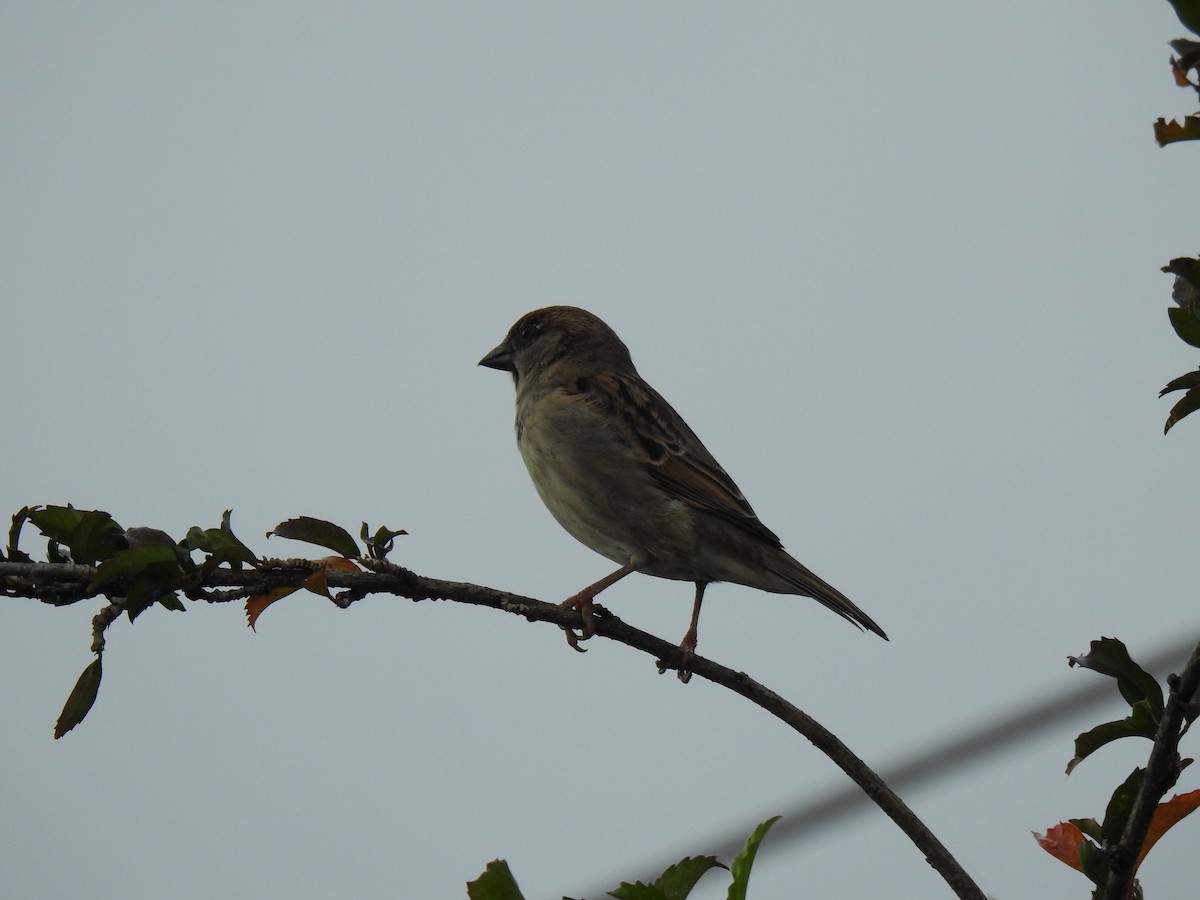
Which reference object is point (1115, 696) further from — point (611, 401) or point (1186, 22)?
point (1186, 22)

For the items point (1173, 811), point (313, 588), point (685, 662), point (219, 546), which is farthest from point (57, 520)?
point (1173, 811)

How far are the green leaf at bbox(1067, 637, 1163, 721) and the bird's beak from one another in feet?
11.4

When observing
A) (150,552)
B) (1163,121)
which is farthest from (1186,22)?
(150,552)

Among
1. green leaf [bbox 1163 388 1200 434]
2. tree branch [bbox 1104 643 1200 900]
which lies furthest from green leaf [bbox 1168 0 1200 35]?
tree branch [bbox 1104 643 1200 900]

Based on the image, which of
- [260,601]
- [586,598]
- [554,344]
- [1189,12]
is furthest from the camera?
[554,344]

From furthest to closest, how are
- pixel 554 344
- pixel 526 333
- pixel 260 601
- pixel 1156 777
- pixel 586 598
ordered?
pixel 526 333 < pixel 554 344 < pixel 586 598 < pixel 260 601 < pixel 1156 777

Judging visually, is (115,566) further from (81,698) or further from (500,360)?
(500,360)

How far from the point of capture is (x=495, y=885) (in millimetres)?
1334

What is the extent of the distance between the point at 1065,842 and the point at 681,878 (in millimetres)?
510

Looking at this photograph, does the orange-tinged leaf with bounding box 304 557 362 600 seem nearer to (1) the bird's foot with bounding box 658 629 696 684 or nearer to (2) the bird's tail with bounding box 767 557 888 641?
(1) the bird's foot with bounding box 658 629 696 684

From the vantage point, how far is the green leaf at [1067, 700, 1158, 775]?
4.62 feet

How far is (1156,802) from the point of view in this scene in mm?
1283

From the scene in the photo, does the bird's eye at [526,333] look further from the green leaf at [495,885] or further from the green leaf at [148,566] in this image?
the green leaf at [495,885]

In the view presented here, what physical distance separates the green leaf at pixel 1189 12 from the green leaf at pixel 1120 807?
2.86ft
